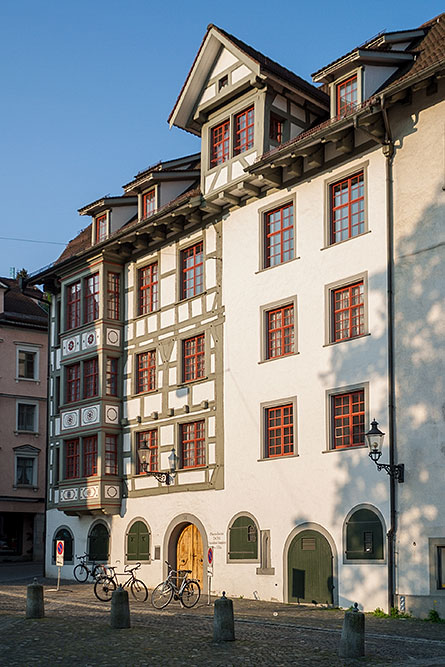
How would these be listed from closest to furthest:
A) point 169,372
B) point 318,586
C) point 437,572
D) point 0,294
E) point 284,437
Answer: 1. point 437,572
2. point 318,586
3. point 284,437
4. point 169,372
5. point 0,294

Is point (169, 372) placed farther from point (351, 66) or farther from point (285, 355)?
point (351, 66)

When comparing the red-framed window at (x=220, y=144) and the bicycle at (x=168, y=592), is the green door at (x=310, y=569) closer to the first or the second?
the bicycle at (x=168, y=592)

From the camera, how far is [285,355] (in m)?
25.8

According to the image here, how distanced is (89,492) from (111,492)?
910 millimetres

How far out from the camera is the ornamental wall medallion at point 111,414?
32062 mm

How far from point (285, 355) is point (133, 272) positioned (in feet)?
29.3

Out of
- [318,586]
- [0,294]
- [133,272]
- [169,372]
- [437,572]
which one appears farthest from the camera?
[0,294]

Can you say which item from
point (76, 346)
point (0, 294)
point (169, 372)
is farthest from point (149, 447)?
point (0, 294)

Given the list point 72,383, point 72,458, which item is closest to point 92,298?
point 72,383

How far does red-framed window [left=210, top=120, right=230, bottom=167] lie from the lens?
93.8 feet

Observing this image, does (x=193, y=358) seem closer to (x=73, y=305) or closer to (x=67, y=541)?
(x=73, y=305)

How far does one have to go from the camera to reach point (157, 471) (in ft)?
99.2

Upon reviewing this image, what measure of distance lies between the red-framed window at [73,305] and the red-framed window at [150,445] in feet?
17.9

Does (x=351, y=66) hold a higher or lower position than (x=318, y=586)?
higher
